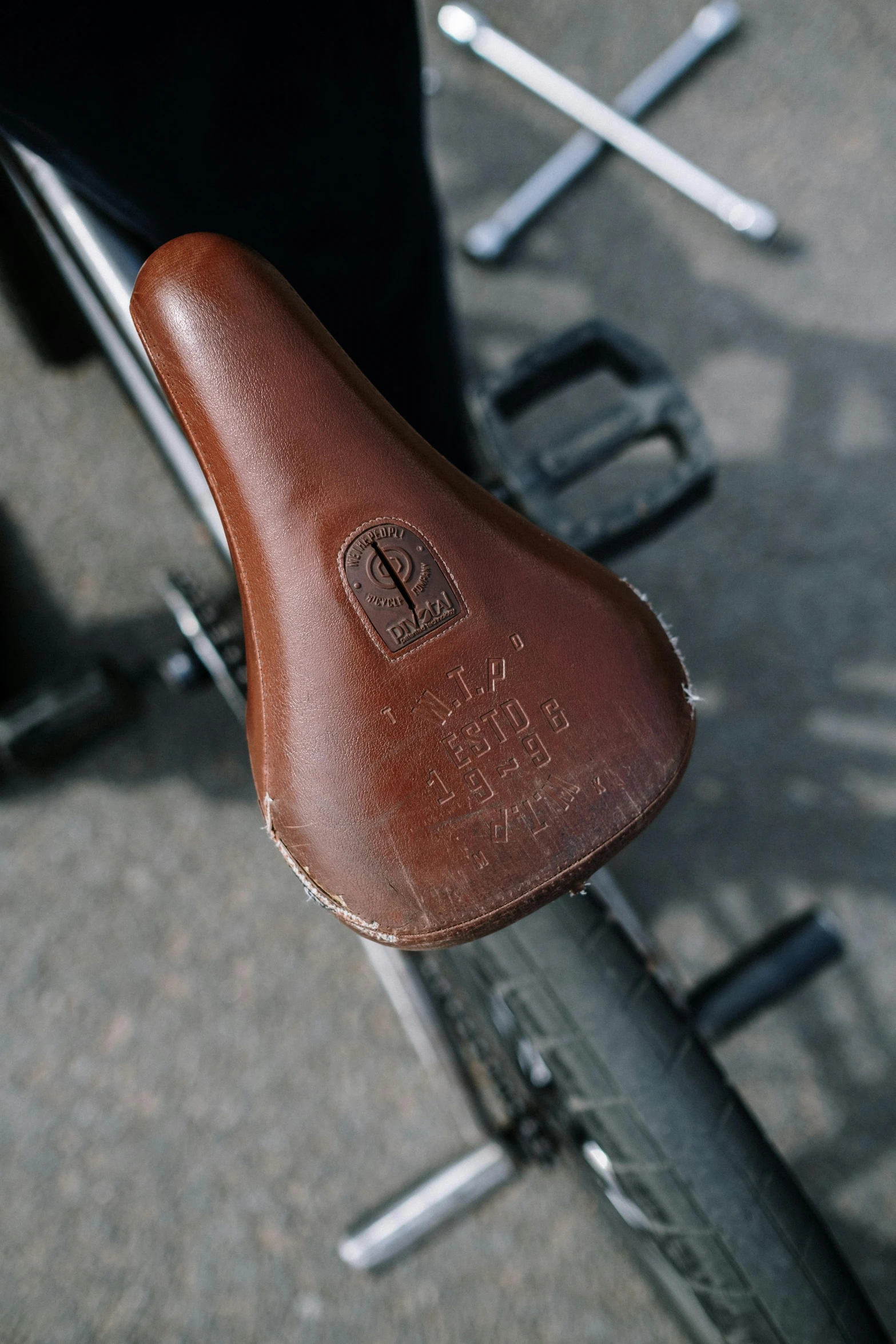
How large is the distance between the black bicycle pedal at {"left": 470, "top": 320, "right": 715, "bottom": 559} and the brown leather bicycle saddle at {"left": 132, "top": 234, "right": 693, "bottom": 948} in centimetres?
36

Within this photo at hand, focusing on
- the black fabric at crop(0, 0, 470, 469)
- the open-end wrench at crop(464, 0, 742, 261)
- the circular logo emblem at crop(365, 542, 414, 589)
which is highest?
the black fabric at crop(0, 0, 470, 469)

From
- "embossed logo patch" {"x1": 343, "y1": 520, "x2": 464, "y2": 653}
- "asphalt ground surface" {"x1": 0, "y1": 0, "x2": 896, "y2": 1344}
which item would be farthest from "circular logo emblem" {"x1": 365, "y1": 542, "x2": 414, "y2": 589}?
"asphalt ground surface" {"x1": 0, "y1": 0, "x2": 896, "y2": 1344}

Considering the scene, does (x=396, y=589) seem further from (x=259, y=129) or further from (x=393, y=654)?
(x=259, y=129)

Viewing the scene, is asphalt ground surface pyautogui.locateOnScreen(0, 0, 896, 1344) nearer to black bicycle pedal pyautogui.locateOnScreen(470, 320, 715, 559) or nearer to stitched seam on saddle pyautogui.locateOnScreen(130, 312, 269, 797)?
black bicycle pedal pyautogui.locateOnScreen(470, 320, 715, 559)

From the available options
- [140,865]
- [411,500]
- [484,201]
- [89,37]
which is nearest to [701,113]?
[484,201]

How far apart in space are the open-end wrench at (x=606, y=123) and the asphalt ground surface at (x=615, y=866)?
29 millimetres

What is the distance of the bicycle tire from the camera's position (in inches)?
21.9

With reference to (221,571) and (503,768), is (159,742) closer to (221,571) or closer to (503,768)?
(221,571)

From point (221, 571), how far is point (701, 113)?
1084mm

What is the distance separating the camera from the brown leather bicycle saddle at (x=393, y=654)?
44 cm

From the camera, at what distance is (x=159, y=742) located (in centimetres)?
119

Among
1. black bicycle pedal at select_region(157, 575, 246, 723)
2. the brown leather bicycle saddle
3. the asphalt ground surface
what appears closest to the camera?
the brown leather bicycle saddle

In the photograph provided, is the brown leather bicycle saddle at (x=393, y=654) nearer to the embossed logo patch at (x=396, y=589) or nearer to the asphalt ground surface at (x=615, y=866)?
the embossed logo patch at (x=396, y=589)

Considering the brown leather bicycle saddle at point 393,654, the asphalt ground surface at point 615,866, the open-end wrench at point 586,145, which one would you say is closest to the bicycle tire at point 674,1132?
the brown leather bicycle saddle at point 393,654
